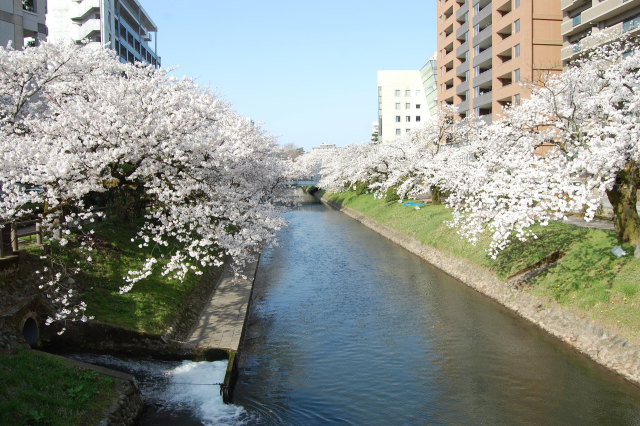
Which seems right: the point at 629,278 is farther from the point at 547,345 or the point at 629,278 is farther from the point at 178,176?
the point at 178,176

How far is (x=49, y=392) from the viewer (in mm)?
9359

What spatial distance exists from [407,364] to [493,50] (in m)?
44.7

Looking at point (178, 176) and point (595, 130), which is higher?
point (595, 130)

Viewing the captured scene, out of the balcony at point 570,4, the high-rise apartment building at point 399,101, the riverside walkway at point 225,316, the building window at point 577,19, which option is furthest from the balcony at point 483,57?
the high-rise apartment building at point 399,101

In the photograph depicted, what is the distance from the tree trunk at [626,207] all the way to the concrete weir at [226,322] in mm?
13416

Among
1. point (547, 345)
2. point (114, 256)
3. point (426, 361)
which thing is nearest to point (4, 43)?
point (114, 256)

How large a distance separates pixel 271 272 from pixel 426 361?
14.0m

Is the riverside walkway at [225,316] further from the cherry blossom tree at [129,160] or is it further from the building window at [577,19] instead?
the building window at [577,19]

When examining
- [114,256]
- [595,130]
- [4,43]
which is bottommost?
[114,256]

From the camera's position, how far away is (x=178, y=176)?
16062mm

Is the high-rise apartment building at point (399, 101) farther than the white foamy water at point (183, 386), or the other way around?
the high-rise apartment building at point (399, 101)

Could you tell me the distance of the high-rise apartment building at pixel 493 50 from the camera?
44.7m

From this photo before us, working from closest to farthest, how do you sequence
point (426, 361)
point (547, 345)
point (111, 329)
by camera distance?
point (111, 329) < point (426, 361) < point (547, 345)

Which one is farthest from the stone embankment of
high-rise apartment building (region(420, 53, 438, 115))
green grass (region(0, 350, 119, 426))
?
high-rise apartment building (region(420, 53, 438, 115))
